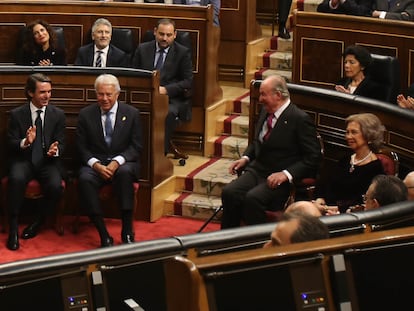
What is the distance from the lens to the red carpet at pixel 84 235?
6.56 metres

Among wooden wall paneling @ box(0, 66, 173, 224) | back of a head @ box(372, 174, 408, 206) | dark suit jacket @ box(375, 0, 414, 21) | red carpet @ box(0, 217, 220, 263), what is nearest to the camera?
back of a head @ box(372, 174, 408, 206)

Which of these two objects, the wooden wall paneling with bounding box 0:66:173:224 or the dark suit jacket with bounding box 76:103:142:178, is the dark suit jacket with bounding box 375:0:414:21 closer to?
the wooden wall paneling with bounding box 0:66:173:224

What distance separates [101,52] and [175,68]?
60 centimetres

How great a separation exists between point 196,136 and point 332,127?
1.81 metres

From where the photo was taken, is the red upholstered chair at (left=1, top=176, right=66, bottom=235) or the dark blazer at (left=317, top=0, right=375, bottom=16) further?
the dark blazer at (left=317, top=0, right=375, bottom=16)

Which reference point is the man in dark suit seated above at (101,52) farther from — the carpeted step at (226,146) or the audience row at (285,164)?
the audience row at (285,164)

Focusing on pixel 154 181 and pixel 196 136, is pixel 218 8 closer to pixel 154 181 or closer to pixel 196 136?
pixel 196 136

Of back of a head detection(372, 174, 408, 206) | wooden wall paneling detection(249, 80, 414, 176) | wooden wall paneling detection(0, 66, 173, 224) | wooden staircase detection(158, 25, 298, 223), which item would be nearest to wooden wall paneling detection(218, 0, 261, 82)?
wooden staircase detection(158, 25, 298, 223)

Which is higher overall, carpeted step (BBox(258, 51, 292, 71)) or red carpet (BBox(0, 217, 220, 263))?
carpeted step (BBox(258, 51, 292, 71))

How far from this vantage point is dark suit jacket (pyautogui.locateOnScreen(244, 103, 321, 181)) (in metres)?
6.17

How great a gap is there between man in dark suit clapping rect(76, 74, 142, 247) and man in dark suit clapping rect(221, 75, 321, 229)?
73 cm

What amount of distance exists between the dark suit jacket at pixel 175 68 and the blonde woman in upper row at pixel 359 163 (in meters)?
2.10

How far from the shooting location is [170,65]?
7.64 metres

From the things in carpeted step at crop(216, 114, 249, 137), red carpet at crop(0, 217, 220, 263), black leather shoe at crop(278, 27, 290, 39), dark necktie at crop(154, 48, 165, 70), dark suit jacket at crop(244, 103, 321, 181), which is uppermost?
black leather shoe at crop(278, 27, 290, 39)
